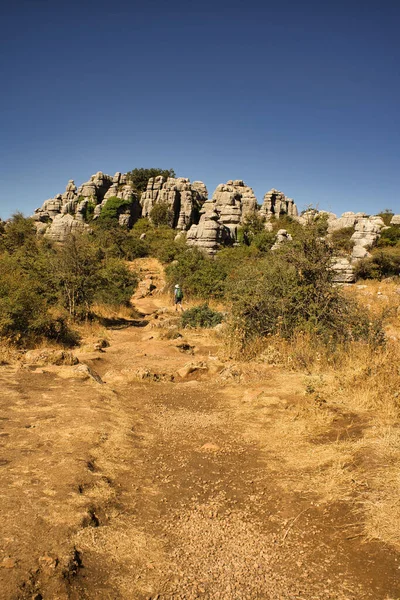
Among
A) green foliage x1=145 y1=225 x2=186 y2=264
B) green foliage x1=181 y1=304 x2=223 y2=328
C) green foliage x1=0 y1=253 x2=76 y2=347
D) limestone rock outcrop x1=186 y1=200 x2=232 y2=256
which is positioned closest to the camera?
green foliage x1=0 y1=253 x2=76 y2=347

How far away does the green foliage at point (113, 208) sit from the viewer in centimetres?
4416

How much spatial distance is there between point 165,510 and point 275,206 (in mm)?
53726

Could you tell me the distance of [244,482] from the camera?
3.32 m

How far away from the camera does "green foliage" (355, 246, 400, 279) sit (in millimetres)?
22781

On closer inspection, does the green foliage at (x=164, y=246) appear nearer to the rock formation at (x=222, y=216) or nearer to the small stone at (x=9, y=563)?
the rock formation at (x=222, y=216)

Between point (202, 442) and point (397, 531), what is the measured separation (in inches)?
88.3

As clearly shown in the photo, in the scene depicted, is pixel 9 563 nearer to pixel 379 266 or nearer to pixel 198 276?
pixel 198 276

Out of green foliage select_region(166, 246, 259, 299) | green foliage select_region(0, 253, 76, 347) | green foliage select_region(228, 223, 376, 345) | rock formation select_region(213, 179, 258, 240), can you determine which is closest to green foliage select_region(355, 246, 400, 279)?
green foliage select_region(166, 246, 259, 299)

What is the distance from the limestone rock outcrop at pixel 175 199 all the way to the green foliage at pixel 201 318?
34148 mm

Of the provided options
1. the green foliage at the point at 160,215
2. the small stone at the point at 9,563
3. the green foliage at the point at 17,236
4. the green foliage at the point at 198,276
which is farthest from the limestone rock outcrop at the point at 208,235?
the small stone at the point at 9,563

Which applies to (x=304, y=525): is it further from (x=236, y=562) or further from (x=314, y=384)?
(x=314, y=384)

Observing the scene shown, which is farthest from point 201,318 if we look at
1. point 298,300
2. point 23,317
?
point 23,317

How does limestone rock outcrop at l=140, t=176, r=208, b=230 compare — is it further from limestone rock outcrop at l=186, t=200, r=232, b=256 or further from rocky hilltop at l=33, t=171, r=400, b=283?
limestone rock outcrop at l=186, t=200, r=232, b=256

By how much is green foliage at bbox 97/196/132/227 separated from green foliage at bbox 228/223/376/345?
37287 millimetres
